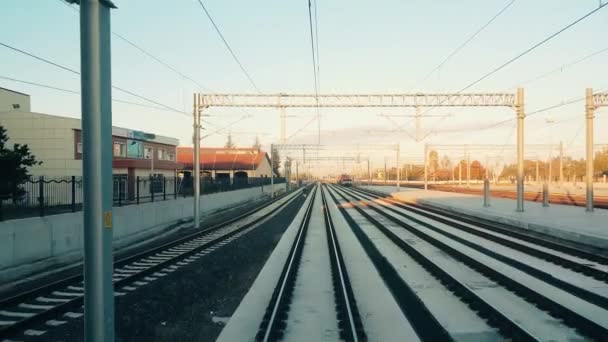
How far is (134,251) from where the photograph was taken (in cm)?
1594

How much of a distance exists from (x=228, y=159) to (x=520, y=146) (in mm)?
69922

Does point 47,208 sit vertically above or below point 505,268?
above

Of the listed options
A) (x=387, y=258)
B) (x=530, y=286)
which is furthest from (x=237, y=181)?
(x=530, y=286)

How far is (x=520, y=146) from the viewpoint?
86.3 feet

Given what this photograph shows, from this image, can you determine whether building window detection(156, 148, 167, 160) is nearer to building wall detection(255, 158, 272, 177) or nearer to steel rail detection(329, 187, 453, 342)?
steel rail detection(329, 187, 453, 342)

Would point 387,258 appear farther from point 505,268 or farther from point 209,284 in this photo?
point 209,284

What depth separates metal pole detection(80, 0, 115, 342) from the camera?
3.88 m

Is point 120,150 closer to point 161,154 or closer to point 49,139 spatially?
point 49,139

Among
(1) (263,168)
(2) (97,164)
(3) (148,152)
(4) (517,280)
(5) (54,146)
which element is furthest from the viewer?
(1) (263,168)

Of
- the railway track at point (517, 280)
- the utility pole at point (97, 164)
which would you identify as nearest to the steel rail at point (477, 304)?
the railway track at point (517, 280)

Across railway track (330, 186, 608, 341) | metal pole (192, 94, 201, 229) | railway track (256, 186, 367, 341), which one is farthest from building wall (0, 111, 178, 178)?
railway track (256, 186, 367, 341)

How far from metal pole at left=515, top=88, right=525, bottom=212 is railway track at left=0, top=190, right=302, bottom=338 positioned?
1693 centimetres

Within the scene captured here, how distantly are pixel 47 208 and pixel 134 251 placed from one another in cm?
305

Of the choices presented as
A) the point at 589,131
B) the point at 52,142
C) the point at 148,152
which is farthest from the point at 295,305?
the point at 148,152
